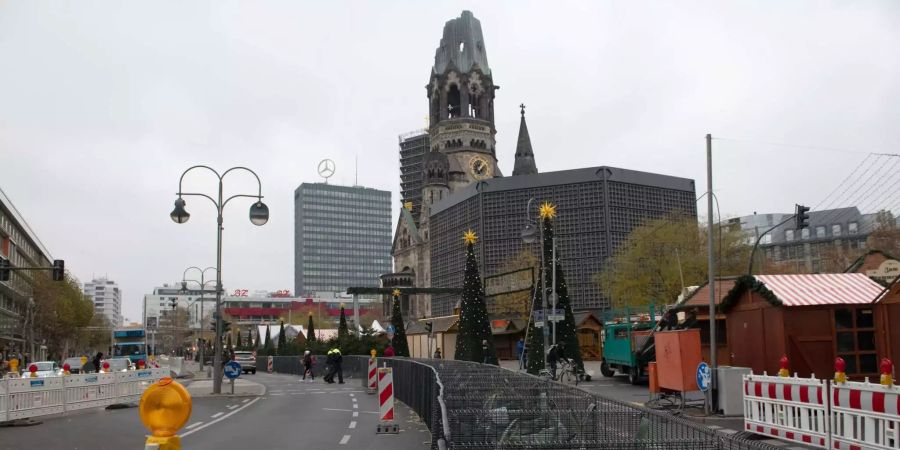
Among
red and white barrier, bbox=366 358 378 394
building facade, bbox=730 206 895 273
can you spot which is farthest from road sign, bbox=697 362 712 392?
building facade, bbox=730 206 895 273

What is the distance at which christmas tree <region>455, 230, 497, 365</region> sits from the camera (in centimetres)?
3834

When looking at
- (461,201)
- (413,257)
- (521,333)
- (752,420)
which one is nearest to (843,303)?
(752,420)

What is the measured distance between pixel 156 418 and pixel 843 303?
1668cm

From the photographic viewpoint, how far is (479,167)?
13238 cm

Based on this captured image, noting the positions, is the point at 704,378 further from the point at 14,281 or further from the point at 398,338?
the point at 14,281

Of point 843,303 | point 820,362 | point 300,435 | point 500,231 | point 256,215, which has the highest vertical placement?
point 500,231

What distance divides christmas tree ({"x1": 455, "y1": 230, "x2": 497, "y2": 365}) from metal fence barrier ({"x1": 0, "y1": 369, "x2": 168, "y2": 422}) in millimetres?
14725

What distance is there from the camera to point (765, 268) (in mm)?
67812

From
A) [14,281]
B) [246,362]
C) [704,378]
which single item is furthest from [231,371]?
[14,281]

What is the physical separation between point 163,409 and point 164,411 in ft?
0.04

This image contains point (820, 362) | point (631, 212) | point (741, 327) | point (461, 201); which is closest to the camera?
point (820, 362)

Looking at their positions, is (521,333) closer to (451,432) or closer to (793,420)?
(793,420)

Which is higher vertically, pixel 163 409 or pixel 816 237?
pixel 816 237

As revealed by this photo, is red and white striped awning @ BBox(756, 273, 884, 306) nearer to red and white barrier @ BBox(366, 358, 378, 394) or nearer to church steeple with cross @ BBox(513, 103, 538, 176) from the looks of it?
red and white barrier @ BBox(366, 358, 378, 394)
